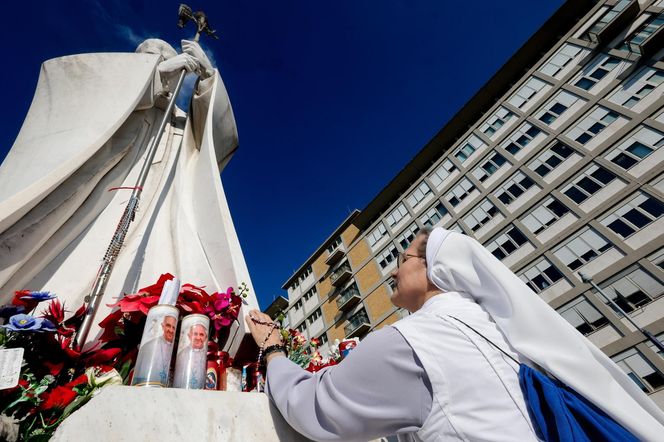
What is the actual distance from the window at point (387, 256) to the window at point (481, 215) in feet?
18.5

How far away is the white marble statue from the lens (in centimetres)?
196

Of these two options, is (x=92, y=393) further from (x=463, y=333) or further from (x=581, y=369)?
(x=581, y=369)

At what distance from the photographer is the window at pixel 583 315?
1255 cm

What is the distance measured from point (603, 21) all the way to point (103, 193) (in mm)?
24274

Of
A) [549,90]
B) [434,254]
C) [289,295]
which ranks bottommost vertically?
[434,254]

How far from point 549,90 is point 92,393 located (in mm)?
22769

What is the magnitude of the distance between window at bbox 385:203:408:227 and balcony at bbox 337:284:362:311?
5.48 meters

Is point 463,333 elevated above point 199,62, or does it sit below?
below

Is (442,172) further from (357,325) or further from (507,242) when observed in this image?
(357,325)

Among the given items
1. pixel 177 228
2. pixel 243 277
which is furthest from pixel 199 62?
pixel 243 277

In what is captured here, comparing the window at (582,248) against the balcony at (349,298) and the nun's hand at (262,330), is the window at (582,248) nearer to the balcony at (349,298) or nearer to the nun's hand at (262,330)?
the balcony at (349,298)

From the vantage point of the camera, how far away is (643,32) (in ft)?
50.9

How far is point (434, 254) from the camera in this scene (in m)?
1.61

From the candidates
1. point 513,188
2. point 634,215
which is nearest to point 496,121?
point 513,188
